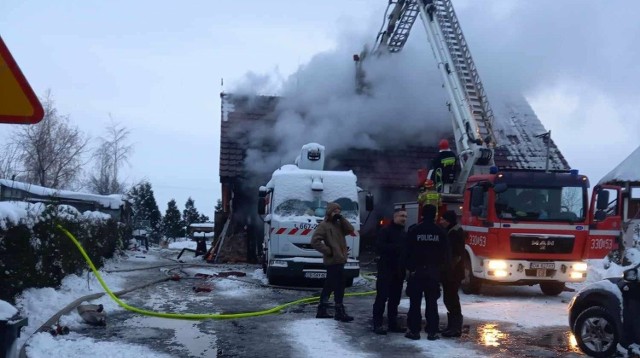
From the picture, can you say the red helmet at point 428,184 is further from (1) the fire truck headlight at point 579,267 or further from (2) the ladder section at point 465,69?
(1) the fire truck headlight at point 579,267

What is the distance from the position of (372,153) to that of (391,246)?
15.6 metres

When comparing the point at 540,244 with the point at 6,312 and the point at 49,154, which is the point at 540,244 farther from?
the point at 49,154

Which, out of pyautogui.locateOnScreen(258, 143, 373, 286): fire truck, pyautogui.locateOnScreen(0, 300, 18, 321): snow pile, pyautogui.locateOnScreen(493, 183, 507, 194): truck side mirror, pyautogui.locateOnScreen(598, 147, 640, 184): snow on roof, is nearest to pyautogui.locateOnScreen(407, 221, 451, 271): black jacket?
pyautogui.locateOnScreen(493, 183, 507, 194): truck side mirror

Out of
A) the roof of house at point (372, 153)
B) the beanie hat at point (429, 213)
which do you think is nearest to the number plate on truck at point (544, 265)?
the beanie hat at point (429, 213)

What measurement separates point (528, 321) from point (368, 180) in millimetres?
14171

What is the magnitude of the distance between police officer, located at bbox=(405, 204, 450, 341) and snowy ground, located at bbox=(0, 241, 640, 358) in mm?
348

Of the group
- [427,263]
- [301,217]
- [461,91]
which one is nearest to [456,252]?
[427,263]

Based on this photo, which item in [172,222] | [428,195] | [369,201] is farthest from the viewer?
[172,222]

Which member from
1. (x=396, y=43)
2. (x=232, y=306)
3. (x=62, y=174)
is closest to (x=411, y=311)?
(x=232, y=306)

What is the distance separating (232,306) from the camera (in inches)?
458

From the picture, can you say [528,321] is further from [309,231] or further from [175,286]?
[175,286]

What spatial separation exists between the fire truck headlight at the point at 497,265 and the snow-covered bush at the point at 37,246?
810 centimetres

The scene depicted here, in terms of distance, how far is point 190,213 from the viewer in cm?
8494

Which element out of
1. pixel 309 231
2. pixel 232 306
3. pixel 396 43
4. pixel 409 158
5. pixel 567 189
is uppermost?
pixel 396 43
